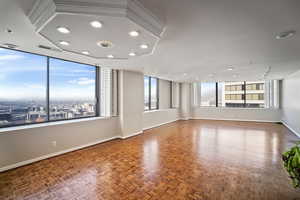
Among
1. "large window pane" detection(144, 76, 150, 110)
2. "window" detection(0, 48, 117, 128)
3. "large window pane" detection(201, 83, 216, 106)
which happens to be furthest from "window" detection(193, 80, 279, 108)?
"window" detection(0, 48, 117, 128)

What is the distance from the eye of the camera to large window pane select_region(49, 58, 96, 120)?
436 cm

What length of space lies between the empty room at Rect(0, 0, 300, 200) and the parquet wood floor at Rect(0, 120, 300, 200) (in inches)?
0.8

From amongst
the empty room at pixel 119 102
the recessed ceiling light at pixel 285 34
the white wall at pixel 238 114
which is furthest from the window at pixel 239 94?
the recessed ceiling light at pixel 285 34

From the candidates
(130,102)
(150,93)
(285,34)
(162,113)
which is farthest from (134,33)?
(162,113)

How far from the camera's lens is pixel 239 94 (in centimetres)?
1016

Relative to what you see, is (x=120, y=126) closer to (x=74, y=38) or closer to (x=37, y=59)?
(x=37, y=59)

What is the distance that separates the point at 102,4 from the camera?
5.44 feet

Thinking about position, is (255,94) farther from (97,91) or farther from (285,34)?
(97,91)

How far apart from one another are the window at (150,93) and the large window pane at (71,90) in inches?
119

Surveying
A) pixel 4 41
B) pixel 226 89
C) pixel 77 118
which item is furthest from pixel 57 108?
pixel 226 89

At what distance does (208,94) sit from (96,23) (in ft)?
33.6

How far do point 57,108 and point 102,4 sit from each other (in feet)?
12.3

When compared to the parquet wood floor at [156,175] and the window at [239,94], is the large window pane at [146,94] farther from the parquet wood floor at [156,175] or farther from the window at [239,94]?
the window at [239,94]

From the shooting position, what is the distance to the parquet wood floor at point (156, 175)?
→ 91.7 inches
